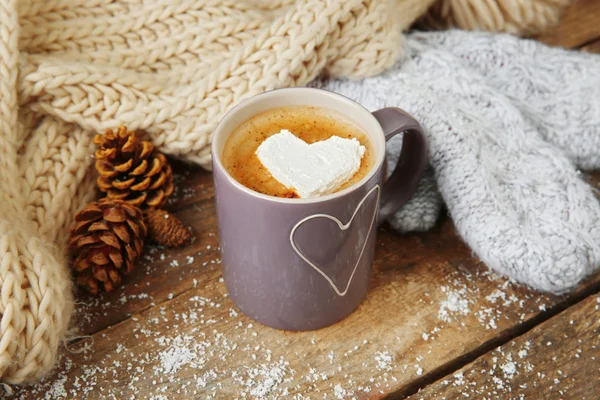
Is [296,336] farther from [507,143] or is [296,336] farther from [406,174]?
[507,143]

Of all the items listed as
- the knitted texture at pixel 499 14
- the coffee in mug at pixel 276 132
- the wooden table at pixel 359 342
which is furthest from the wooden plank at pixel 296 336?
the knitted texture at pixel 499 14

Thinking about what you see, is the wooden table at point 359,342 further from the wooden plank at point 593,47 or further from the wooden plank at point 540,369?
the wooden plank at point 593,47

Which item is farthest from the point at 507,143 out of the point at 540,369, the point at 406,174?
the point at 540,369

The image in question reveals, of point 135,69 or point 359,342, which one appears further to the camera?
point 135,69

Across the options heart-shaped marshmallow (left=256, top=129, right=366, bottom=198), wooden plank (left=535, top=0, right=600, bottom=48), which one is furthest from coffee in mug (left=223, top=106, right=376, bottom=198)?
wooden plank (left=535, top=0, right=600, bottom=48)

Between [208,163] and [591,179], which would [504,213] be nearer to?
[591,179]

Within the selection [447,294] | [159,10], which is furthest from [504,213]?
[159,10]
